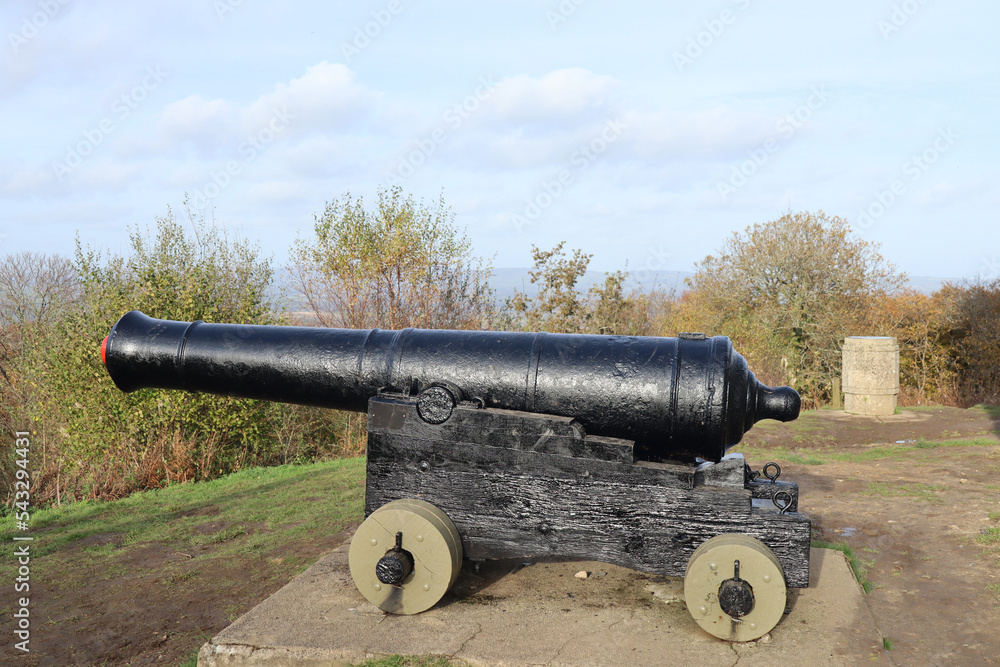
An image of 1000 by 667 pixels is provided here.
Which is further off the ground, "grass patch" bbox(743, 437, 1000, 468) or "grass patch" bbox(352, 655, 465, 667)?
"grass patch" bbox(743, 437, 1000, 468)

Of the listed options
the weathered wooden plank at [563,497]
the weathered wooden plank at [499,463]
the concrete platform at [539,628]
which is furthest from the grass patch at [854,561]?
the weathered wooden plank at [499,463]

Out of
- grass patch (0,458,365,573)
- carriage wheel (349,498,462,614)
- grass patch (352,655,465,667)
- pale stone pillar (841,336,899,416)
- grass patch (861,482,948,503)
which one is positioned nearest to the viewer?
grass patch (352,655,465,667)

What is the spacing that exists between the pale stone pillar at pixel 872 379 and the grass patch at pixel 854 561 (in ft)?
30.7

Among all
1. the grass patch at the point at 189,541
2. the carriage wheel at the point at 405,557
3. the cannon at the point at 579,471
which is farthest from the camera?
the grass patch at the point at 189,541

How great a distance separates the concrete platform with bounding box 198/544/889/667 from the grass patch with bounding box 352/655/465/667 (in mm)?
31

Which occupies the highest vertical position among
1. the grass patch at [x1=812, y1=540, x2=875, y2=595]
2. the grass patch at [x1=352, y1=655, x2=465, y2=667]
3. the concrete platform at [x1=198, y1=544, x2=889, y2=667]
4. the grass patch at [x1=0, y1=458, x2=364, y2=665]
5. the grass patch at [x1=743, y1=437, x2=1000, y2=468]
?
the grass patch at [x1=743, y1=437, x2=1000, y2=468]

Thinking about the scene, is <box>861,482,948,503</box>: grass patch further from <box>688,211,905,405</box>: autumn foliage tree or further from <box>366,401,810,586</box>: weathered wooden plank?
<box>688,211,905,405</box>: autumn foliage tree

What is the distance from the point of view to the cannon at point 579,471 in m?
3.41

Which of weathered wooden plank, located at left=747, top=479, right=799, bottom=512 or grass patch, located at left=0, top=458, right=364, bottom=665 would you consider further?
grass patch, located at left=0, top=458, right=364, bottom=665

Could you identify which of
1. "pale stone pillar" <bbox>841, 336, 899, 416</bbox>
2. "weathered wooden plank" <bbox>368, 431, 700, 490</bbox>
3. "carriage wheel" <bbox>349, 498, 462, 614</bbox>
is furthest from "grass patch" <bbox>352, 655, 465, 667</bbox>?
"pale stone pillar" <bbox>841, 336, 899, 416</bbox>

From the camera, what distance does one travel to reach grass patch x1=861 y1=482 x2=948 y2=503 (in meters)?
6.35

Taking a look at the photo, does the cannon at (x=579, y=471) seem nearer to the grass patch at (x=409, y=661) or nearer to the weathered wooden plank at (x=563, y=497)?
the weathered wooden plank at (x=563, y=497)

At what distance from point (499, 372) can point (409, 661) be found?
1.37 metres

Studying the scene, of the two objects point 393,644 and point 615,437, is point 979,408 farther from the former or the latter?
point 393,644
